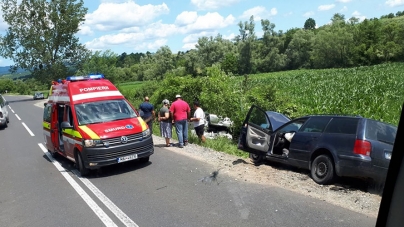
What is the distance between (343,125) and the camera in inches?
292

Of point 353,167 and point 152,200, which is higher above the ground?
point 353,167

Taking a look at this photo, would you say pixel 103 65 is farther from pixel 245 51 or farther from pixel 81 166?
pixel 81 166

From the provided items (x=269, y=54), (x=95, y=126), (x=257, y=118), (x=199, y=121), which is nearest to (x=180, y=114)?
(x=199, y=121)

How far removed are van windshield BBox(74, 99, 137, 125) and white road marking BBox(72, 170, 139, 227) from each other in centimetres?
151

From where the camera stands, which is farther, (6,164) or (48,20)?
(48,20)

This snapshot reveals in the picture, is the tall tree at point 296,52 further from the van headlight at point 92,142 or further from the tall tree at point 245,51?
the van headlight at point 92,142

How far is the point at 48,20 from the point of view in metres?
57.6

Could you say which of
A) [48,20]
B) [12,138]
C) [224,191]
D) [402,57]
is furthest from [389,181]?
[48,20]

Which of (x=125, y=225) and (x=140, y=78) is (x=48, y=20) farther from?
(x=125, y=225)

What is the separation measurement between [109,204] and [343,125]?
185 inches

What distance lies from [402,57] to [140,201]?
224 inches

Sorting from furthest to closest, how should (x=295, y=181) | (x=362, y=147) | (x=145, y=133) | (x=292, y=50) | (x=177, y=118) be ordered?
(x=292, y=50) < (x=177, y=118) < (x=145, y=133) < (x=295, y=181) < (x=362, y=147)

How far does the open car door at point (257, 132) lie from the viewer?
31.4ft

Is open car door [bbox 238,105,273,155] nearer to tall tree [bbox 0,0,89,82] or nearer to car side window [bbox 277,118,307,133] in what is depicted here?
car side window [bbox 277,118,307,133]
